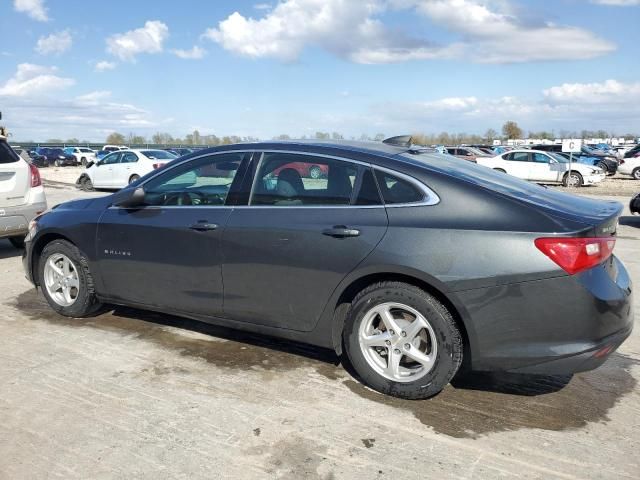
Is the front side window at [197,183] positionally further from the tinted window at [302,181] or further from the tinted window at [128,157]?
the tinted window at [128,157]

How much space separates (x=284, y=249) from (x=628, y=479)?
2.28m

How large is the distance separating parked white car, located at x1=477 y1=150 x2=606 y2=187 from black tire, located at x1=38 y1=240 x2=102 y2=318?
67.0 feet

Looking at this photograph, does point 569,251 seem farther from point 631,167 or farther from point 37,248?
point 631,167

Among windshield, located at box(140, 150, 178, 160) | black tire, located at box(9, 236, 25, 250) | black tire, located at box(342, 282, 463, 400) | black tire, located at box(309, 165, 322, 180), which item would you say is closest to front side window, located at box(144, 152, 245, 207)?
black tire, located at box(309, 165, 322, 180)

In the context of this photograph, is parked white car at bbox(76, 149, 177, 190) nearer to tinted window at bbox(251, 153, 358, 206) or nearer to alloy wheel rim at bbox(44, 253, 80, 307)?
alloy wheel rim at bbox(44, 253, 80, 307)

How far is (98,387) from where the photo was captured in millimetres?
3654

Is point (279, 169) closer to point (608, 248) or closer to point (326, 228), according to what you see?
point (326, 228)

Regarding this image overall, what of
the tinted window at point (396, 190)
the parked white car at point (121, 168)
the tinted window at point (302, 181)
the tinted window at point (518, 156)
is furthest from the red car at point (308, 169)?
the tinted window at point (518, 156)

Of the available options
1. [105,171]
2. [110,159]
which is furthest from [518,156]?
[105,171]

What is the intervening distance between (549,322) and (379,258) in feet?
3.32

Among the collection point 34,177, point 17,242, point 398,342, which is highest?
point 34,177

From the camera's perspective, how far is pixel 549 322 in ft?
10.1

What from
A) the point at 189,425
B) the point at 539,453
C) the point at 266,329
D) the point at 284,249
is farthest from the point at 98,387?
the point at 539,453

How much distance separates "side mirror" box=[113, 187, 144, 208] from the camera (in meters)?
4.37
